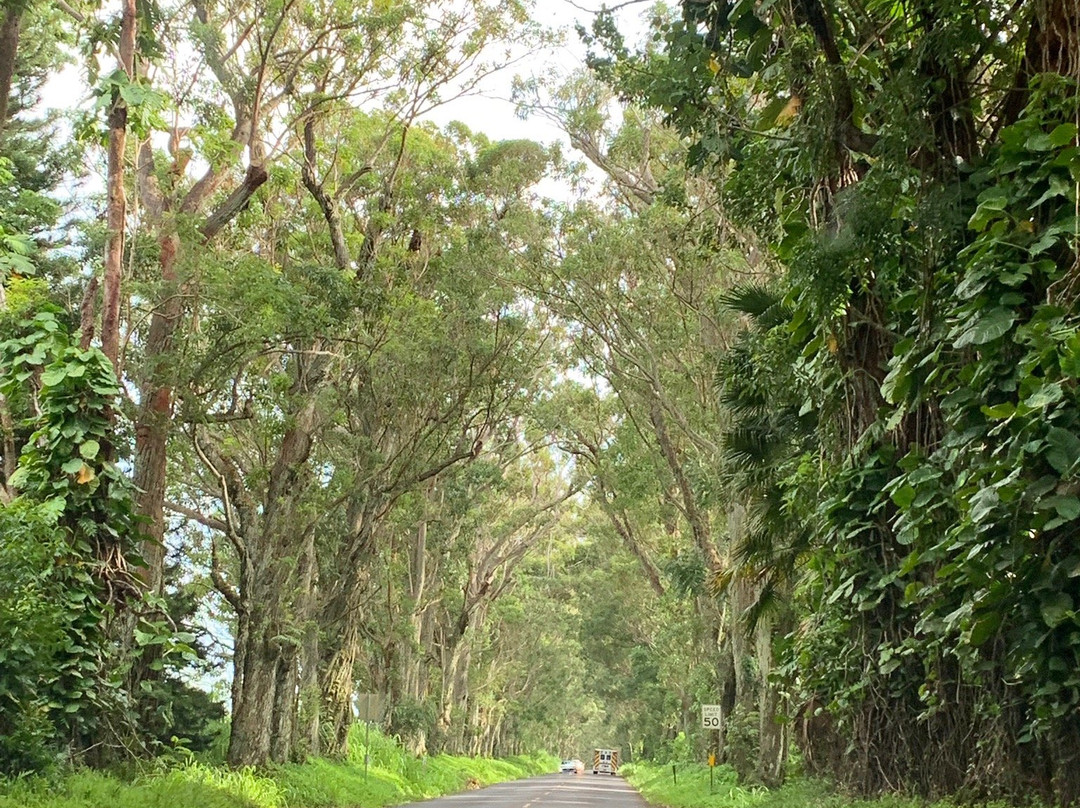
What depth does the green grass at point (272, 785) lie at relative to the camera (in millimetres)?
9414

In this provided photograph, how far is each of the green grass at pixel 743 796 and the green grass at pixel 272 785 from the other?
6469 mm

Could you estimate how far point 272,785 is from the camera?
1698 cm

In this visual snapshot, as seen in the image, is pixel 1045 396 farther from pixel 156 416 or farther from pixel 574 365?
pixel 574 365

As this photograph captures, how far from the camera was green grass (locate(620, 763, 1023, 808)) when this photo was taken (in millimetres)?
8648

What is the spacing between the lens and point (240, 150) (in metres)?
16.1

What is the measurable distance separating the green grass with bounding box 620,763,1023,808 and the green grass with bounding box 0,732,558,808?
255 inches

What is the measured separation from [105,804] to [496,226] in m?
16.8

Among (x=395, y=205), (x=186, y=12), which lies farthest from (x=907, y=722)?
(x=395, y=205)

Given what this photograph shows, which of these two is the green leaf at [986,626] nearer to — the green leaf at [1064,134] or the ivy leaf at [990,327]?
the ivy leaf at [990,327]

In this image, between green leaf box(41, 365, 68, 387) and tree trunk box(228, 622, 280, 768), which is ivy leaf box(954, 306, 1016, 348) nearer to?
green leaf box(41, 365, 68, 387)

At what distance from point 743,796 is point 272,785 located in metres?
8.45

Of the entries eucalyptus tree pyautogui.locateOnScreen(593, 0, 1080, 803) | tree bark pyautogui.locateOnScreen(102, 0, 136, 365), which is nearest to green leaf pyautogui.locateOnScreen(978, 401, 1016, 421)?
eucalyptus tree pyautogui.locateOnScreen(593, 0, 1080, 803)

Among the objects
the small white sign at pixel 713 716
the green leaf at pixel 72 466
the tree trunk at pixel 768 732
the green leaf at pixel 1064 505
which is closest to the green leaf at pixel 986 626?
the green leaf at pixel 1064 505

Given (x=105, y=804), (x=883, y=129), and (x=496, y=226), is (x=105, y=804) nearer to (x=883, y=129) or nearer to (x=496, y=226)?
(x=883, y=129)
